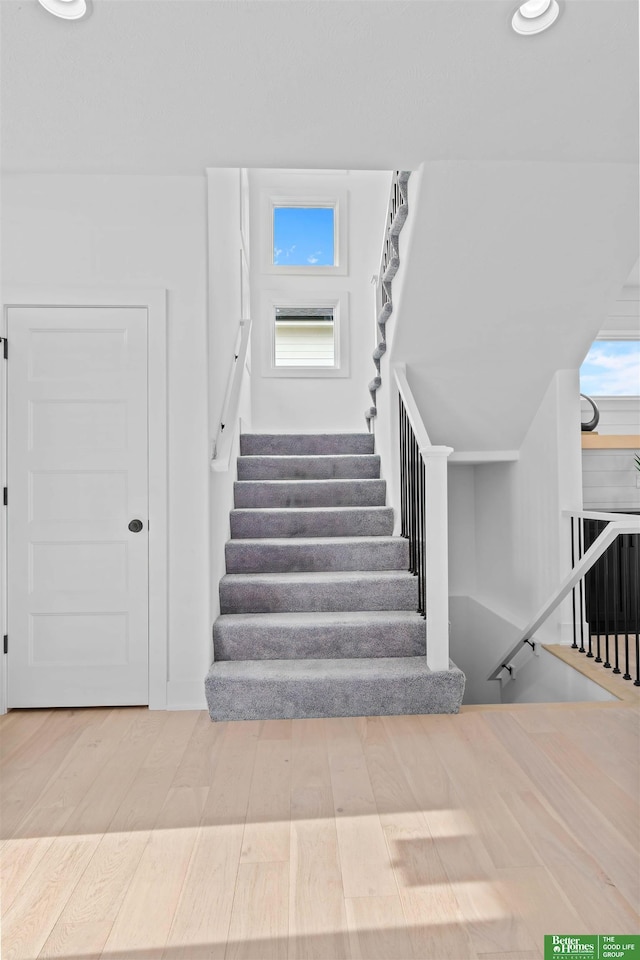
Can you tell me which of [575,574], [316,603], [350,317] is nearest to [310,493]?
[316,603]

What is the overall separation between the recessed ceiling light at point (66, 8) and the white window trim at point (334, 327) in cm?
407

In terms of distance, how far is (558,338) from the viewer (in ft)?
12.3

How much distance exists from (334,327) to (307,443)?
1.77m

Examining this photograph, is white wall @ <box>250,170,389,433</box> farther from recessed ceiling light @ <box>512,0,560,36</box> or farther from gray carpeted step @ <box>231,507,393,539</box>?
recessed ceiling light @ <box>512,0,560,36</box>

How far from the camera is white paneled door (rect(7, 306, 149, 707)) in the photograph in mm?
3178

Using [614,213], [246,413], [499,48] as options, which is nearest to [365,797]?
[499,48]

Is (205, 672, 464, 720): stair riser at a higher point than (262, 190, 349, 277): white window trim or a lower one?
lower

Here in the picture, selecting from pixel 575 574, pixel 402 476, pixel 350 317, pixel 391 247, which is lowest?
pixel 575 574

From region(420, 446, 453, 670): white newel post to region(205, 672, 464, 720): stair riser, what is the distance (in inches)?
8.5

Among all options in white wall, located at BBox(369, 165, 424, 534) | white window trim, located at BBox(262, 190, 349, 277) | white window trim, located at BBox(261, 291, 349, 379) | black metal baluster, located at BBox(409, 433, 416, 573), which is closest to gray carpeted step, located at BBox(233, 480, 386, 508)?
white wall, located at BBox(369, 165, 424, 534)

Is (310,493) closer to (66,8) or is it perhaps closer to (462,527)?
(462,527)

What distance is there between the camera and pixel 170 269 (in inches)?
126

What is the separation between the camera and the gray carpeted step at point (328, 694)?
9.74 feet

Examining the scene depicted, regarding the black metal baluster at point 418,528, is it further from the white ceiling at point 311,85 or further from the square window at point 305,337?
the square window at point 305,337
